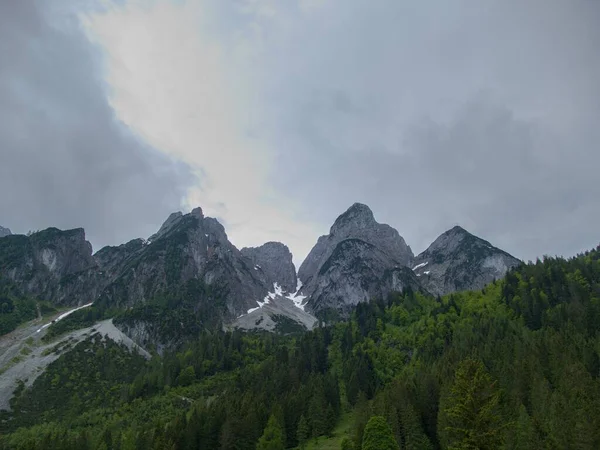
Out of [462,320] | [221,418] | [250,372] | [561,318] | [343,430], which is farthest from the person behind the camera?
[462,320]

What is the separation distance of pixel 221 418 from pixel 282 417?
44.9 feet

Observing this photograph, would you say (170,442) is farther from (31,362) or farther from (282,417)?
(31,362)

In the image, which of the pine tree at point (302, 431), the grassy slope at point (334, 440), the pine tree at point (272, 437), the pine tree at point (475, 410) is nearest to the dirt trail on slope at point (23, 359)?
the pine tree at point (272, 437)

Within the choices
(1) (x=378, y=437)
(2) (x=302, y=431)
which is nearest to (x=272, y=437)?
(2) (x=302, y=431)

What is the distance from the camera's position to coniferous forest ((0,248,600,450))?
59.2 m

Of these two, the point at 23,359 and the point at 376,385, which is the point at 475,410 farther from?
the point at 23,359

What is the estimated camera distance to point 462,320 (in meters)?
158

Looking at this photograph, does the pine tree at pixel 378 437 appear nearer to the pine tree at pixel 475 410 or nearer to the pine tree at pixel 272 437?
the pine tree at pixel 475 410

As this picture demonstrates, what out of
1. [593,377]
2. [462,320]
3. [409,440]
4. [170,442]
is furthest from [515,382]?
[462,320]

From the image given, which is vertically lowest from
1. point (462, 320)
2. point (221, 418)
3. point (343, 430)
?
point (343, 430)

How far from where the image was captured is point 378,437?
193 ft

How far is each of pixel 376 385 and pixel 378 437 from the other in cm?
Result: 6861

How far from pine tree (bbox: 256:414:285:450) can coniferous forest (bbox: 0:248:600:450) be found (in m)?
0.24

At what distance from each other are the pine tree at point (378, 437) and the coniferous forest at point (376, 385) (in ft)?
0.50
